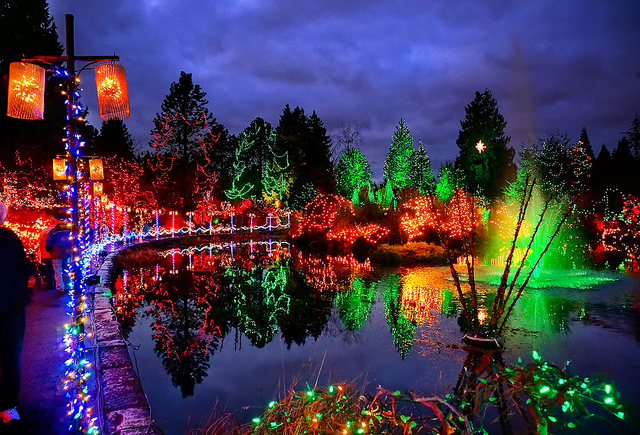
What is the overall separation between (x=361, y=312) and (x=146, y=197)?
3017cm

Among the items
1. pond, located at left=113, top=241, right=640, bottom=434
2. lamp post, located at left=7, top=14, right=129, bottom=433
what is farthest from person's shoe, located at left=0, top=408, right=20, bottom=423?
pond, located at left=113, top=241, right=640, bottom=434

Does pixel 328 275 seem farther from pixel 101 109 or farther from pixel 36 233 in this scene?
pixel 36 233

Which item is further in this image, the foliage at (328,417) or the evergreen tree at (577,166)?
the evergreen tree at (577,166)

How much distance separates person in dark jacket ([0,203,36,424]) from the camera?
3889mm

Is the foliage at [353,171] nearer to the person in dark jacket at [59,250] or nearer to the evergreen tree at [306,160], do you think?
the evergreen tree at [306,160]

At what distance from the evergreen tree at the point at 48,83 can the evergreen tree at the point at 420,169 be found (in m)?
45.5

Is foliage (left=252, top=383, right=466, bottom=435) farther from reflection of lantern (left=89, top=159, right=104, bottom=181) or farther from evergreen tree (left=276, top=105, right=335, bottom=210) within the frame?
evergreen tree (left=276, top=105, right=335, bottom=210)

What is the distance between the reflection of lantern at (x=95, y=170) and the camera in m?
16.3

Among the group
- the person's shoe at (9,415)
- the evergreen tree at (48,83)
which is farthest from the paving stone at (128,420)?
the evergreen tree at (48,83)

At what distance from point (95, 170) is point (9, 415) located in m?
14.5

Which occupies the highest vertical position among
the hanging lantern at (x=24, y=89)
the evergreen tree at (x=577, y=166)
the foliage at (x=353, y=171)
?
the foliage at (x=353, y=171)

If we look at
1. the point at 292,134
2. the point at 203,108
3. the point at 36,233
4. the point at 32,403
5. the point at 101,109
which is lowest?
the point at 32,403

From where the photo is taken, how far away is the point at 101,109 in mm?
6004

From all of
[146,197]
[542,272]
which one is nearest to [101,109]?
[542,272]
